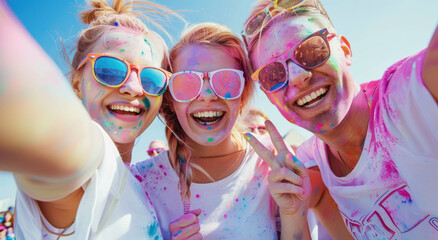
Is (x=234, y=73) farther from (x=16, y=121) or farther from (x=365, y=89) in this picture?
(x=16, y=121)

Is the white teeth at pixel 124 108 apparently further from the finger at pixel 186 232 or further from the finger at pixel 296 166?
the finger at pixel 296 166

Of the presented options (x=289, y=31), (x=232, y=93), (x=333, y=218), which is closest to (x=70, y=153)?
(x=232, y=93)

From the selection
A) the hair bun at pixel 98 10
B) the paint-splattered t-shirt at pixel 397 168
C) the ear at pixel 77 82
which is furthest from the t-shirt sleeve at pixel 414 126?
the hair bun at pixel 98 10

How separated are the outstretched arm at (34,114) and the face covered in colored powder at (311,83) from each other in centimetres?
150

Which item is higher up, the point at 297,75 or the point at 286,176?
the point at 297,75

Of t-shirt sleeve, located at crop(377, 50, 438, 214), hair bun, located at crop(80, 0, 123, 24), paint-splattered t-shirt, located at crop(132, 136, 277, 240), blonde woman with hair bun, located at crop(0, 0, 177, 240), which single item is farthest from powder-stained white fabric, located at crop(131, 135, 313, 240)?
hair bun, located at crop(80, 0, 123, 24)

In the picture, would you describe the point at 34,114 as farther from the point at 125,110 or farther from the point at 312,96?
the point at 312,96

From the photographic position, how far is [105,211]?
3.33 feet

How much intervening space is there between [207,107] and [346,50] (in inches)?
47.6

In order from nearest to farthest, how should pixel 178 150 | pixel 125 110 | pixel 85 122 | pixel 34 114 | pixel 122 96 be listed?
1. pixel 34 114
2. pixel 85 122
3. pixel 122 96
4. pixel 125 110
5. pixel 178 150

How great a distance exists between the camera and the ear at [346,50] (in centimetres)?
194

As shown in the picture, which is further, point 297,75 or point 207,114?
point 207,114

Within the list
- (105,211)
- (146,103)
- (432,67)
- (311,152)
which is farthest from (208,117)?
(432,67)

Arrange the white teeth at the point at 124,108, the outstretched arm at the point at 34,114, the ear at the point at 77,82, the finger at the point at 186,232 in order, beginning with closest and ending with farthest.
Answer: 1. the outstretched arm at the point at 34,114
2. the finger at the point at 186,232
3. the white teeth at the point at 124,108
4. the ear at the point at 77,82
